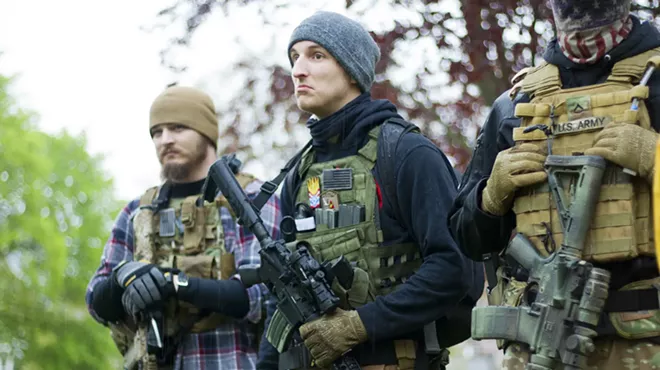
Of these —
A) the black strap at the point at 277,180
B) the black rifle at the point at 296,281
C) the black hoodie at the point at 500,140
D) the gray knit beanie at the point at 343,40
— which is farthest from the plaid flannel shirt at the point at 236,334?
the black hoodie at the point at 500,140

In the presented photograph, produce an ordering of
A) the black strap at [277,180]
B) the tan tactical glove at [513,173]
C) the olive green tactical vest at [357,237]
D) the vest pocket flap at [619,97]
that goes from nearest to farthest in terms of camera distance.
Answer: the vest pocket flap at [619,97]
the tan tactical glove at [513,173]
the olive green tactical vest at [357,237]
the black strap at [277,180]

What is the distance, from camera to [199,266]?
641 cm

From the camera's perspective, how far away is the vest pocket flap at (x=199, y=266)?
6398 millimetres

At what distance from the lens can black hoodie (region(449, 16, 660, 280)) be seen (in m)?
3.91

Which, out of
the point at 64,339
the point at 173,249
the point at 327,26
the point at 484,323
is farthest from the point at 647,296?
the point at 64,339

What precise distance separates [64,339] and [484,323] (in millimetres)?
22016

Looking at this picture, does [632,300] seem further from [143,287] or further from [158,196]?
[158,196]

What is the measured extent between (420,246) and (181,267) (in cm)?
201

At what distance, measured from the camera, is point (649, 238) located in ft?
12.1

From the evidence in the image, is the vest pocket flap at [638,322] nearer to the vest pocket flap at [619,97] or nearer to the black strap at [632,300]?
the black strap at [632,300]

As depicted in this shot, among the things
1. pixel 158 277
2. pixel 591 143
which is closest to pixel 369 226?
pixel 591 143

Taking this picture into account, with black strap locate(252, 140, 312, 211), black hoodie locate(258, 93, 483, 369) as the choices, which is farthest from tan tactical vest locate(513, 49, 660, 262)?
black strap locate(252, 140, 312, 211)

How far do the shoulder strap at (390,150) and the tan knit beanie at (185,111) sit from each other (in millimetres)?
2150

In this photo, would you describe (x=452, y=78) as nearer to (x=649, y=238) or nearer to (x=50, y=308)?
(x=649, y=238)
